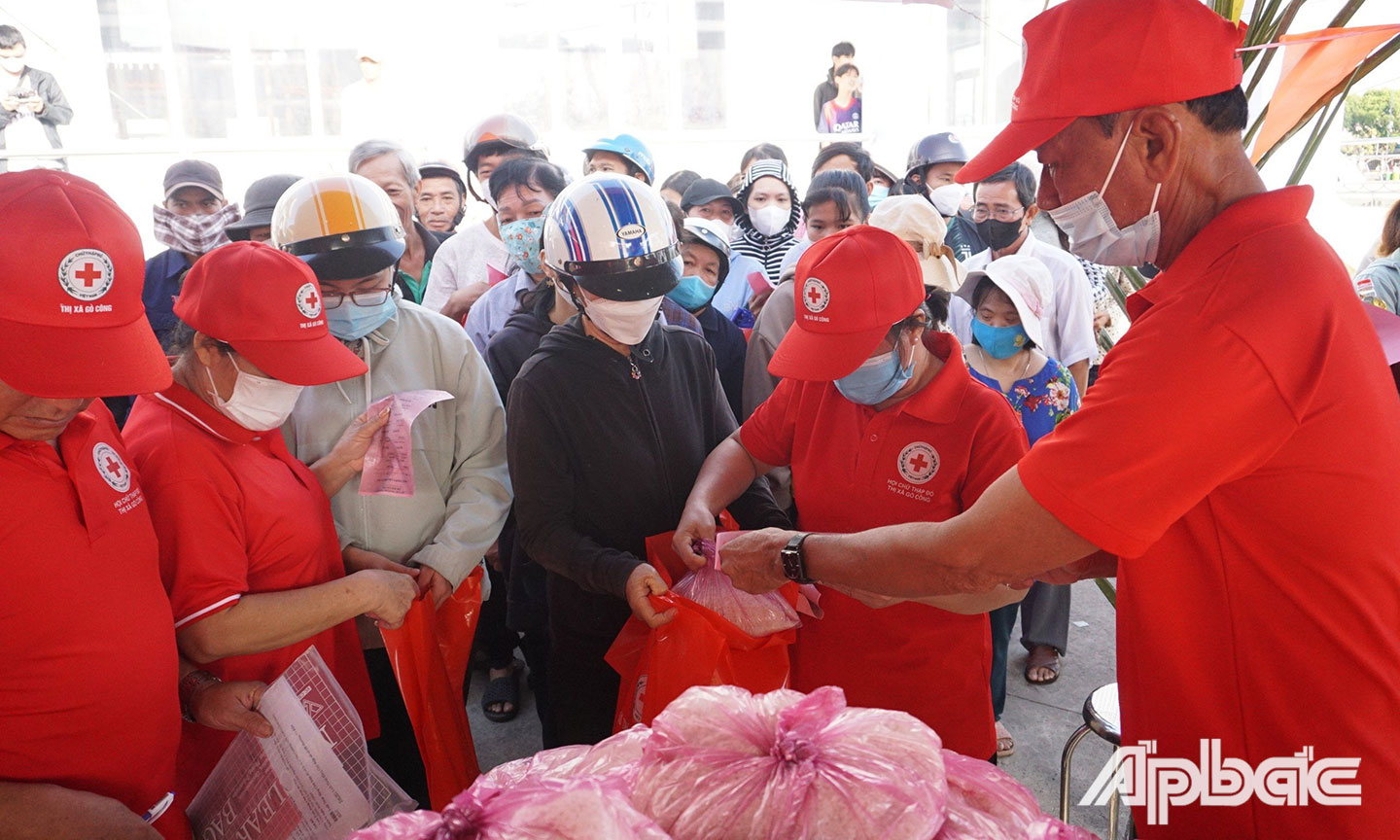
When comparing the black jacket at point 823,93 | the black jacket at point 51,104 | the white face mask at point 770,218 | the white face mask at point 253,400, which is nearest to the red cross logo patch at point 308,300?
the white face mask at point 253,400

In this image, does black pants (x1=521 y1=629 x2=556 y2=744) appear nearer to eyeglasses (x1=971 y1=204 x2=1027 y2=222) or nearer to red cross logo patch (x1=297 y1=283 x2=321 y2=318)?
red cross logo patch (x1=297 y1=283 x2=321 y2=318)

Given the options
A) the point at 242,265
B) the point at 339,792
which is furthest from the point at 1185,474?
the point at 242,265

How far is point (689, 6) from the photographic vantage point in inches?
383

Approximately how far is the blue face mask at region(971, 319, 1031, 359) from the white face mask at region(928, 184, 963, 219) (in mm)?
1885

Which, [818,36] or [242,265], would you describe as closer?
[242,265]

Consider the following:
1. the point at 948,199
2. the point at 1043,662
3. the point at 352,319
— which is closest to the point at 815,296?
the point at 352,319

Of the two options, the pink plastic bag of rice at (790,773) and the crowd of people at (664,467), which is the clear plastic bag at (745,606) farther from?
the pink plastic bag of rice at (790,773)

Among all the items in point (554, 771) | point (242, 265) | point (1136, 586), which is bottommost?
point (554, 771)

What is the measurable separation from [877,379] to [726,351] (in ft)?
5.21

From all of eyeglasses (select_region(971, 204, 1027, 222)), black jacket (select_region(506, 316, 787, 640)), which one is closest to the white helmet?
black jacket (select_region(506, 316, 787, 640))

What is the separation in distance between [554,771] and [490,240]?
3189 millimetres

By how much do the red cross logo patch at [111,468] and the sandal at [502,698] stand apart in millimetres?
2276

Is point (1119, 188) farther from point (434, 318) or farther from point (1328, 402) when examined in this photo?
point (434, 318)

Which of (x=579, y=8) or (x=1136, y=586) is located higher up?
(x=579, y=8)
